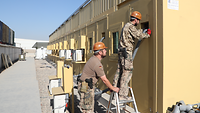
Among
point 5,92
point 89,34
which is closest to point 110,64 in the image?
point 89,34

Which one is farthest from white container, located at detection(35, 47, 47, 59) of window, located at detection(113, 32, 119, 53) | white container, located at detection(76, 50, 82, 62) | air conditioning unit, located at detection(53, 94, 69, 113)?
air conditioning unit, located at detection(53, 94, 69, 113)

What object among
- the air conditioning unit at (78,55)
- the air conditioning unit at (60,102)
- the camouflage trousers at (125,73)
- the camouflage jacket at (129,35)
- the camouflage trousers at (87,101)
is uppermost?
the camouflage jacket at (129,35)

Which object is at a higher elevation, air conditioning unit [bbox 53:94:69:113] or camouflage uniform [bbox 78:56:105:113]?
camouflage uniform [bbox 78:56:105:113]

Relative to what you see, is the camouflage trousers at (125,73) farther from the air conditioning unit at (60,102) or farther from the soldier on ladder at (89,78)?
the air conditioning unit at (60,102)

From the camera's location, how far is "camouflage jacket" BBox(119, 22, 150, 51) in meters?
3.41

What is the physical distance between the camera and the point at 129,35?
11.4 feet

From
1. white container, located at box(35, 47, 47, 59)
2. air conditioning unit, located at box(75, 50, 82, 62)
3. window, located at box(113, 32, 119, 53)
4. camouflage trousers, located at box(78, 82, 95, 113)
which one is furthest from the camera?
white container, located at box(35, 47, 47, 59)

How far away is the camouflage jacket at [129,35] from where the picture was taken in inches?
134
